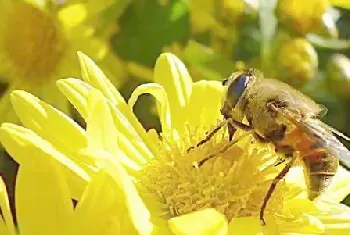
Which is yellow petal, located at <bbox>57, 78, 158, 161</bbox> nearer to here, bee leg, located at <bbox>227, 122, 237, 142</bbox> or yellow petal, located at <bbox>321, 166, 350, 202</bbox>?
bee leg, located at <bbox>227, 122, 237, 142</bbox>

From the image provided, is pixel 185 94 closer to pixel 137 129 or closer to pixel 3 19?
pixel 137 129

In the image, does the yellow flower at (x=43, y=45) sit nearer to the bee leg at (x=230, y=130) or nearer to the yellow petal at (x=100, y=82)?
the yellow petal at (x=100, y=82)

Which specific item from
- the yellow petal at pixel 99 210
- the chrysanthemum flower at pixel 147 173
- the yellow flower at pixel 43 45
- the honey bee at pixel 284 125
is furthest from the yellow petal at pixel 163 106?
the yellow petal at pixel 99 210

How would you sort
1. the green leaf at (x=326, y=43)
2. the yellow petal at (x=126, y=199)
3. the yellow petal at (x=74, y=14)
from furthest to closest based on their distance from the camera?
1. the green leaf at (x=326, y=43)
2. the yellow petal at (x=74, y=14)
3. the yellow petal at (x=126, y=199)

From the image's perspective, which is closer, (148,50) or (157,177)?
(157,177)

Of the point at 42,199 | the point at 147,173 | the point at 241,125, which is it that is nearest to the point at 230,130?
the point at 241,125

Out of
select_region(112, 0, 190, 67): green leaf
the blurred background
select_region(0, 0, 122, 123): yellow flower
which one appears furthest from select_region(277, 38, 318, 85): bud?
select_region(0, 0, 122, 123): yellow flower

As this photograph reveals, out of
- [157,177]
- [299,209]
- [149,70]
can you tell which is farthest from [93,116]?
[149,70]

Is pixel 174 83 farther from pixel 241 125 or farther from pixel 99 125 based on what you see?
pixel 99 125

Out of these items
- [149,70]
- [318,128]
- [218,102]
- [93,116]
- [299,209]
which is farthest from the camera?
[149,70]
